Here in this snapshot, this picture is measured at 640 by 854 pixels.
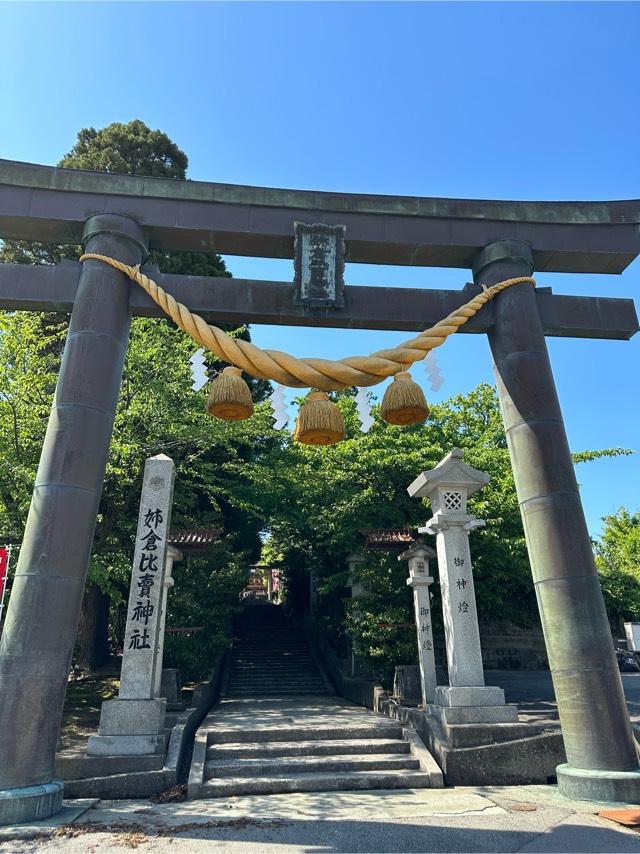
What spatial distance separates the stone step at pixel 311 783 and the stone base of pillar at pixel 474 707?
0.81 m

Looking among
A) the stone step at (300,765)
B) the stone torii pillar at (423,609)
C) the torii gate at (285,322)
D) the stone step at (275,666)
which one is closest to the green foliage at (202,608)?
the stone step at (275,666)

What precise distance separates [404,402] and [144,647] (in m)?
5.54

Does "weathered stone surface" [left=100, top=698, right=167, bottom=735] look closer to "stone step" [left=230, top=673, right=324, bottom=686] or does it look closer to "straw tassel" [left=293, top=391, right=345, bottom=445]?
"straw tassel" [left=293, top=391, right=345, bottom=445]

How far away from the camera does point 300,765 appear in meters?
6.78

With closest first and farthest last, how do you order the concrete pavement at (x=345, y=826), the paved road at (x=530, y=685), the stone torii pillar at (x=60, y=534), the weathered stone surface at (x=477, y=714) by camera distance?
the concrete pavement at (x=345, y=826), the stone torii pillar at (x=60, y=534), the weathered stone surface at (x=477, y=714), the paved road at (x=530, y=685)

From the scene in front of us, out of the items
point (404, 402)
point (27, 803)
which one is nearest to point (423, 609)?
point (404, 402)

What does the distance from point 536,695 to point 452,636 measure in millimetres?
7747

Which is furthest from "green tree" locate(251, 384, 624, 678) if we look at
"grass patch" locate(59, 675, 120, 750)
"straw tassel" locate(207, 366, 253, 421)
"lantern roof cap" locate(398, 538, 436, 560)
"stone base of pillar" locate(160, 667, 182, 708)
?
"straw tassel" locate(207, 366, 253, 421)

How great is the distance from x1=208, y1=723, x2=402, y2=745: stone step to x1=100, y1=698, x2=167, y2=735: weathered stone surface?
42.3 inches

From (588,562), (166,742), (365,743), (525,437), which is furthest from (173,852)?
(525,437)

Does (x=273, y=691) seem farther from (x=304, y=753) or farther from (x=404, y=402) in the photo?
(x=404, y=402)

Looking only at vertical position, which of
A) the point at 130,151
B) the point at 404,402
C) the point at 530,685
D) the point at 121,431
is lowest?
the point at 530,685

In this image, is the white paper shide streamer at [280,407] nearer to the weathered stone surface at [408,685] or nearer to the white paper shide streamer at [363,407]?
the white paper shide streamer at [363,407]

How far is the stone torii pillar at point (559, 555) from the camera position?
16.4 feet
